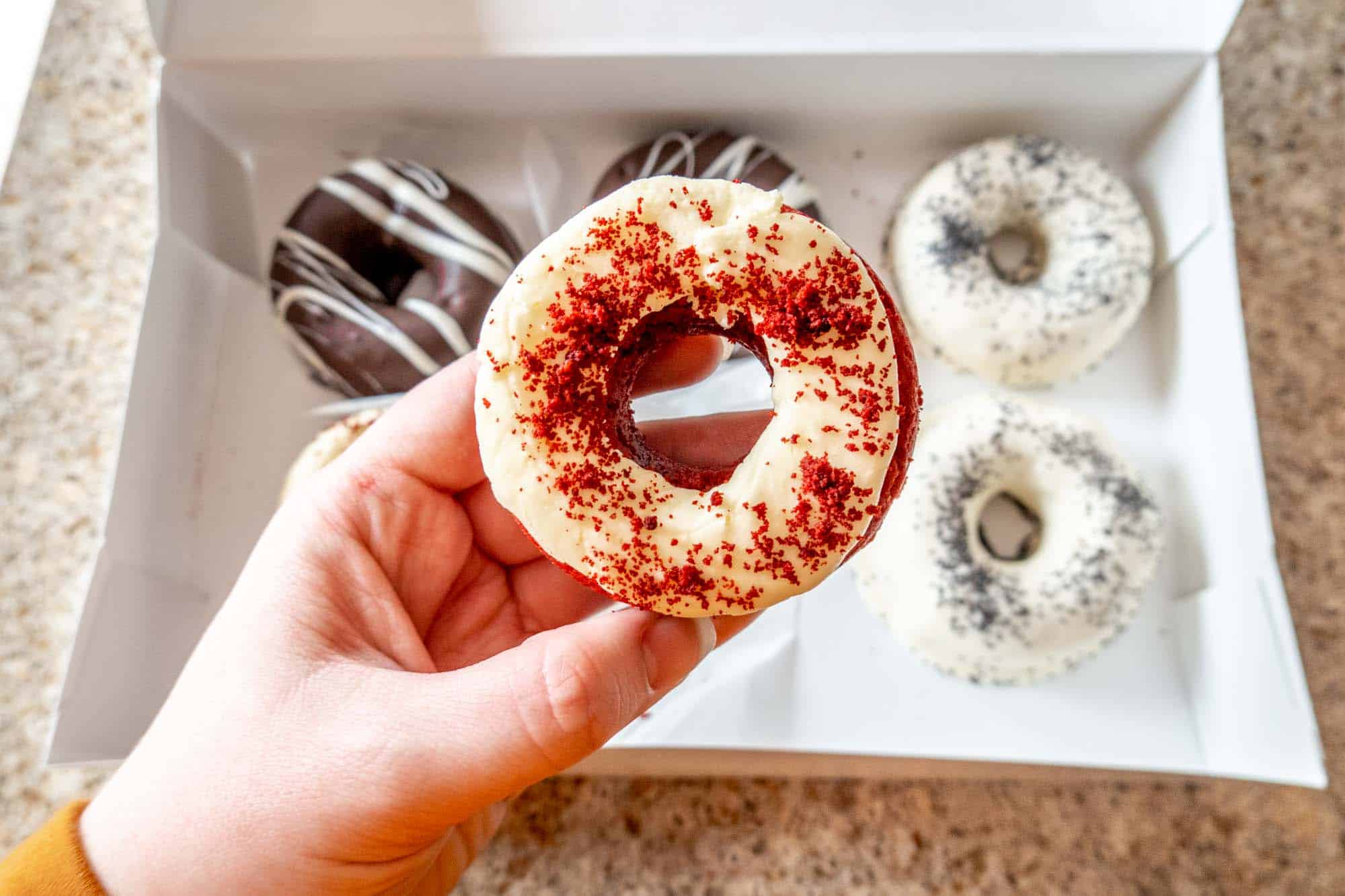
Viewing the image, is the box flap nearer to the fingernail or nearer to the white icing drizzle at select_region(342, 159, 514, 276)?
the white icing drizzle at select_region(342, 159, 514, 276)

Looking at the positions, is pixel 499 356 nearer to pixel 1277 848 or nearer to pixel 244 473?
pixel 244 473

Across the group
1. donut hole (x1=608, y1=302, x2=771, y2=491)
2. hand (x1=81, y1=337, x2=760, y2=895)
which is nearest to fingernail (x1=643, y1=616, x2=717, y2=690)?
hand (x1=81, y1=337, x2=760, y2=895)

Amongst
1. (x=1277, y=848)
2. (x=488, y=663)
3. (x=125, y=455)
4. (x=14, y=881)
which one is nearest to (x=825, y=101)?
(x=488, y=663)

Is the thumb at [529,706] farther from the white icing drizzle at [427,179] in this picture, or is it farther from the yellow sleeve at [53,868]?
the white icing drizzle at [427,179]

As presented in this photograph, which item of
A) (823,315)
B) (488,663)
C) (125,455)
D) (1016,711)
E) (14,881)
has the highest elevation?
(823,315)

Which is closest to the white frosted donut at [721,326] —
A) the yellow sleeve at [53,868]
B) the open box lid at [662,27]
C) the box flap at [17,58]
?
the yellow sleeve at [53,868]

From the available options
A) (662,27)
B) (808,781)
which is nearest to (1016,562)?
(808,781)
